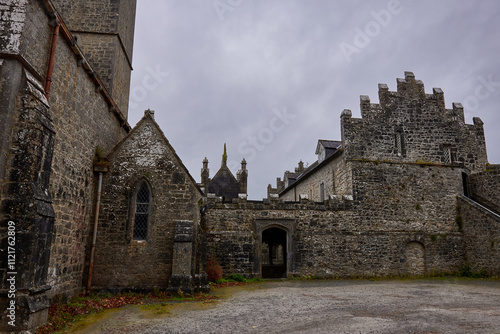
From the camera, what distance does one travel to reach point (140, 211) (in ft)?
39.3

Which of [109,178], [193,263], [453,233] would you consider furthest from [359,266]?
[109,178]

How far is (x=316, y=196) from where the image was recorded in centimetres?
2448

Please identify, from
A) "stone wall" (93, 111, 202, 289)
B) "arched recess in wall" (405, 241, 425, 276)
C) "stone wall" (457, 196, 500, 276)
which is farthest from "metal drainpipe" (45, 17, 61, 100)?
"stone wall" (457, 196, 500, 276)

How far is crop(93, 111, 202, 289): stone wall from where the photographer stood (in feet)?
37.4

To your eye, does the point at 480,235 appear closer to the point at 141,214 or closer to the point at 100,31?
the point at 141,214

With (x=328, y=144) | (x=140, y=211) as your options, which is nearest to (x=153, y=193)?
(x=140, y=211)

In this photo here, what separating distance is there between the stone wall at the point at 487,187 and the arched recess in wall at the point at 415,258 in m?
4.79

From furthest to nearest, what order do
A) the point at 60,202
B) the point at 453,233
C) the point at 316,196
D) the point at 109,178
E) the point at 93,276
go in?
the point at 316,196 < the point at 453,233 < the point at 109,178 < the point at 93,276 < the point at 60,202

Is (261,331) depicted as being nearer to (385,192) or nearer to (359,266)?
(359,266)

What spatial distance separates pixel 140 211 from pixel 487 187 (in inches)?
731

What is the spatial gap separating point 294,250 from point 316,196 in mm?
8106

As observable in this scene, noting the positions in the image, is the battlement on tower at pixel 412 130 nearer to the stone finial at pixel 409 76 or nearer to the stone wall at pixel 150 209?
the stone finial at pixel 409 76

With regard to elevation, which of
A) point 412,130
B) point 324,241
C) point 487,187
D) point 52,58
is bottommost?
point 324,241

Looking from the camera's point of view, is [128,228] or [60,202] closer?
[60,202]
